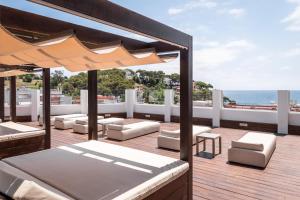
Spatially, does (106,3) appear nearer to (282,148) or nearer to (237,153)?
(237,153)

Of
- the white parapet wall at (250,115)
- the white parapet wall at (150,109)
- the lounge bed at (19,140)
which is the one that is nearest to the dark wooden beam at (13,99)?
the lounge bed at (19,140)

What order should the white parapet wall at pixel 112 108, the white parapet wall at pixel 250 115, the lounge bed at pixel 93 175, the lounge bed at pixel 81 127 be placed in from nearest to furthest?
the lounge bed at pixel 93 175 → the lounge bed at pixel 81 127 → the white parapet wall at pixel 250 115 → the white parapet wall at pixel 112 108

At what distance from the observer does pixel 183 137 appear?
3191 mm

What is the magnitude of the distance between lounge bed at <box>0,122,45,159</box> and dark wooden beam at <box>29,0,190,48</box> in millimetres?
4064

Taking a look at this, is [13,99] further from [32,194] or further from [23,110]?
[32,194]

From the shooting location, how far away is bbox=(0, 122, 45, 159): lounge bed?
4.72 meters

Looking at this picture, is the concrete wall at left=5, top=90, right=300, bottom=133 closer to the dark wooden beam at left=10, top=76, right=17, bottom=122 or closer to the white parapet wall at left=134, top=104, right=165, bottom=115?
the white parapet wall at left=134, top=104, right=165, bottom=115

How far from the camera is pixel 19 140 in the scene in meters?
4.97

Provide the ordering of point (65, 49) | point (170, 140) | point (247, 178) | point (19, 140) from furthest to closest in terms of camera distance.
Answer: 1. point (170, 140)
2. point (19, 140)
3. point (247, 178)
4. point (65, 49)

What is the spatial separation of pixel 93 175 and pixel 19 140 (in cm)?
309

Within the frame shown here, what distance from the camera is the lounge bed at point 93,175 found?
2.24m

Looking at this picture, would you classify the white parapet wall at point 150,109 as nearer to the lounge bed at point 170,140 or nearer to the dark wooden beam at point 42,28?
the lounge bed at point 170,140

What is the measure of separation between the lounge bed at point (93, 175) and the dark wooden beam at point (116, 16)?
1.60 metres

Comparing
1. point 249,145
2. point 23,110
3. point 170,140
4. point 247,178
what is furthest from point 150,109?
point 247,178
